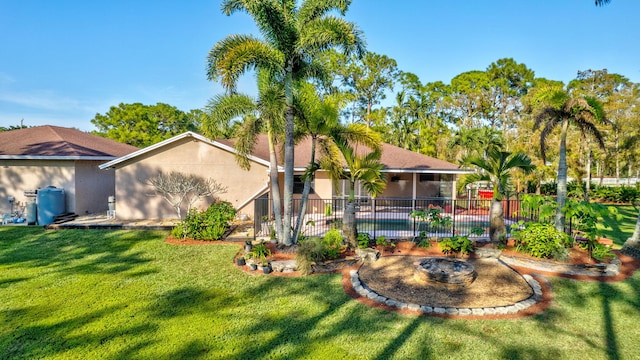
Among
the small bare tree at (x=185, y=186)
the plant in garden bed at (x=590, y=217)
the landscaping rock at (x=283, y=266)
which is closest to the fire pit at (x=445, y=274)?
the landscaping rock at (x=283, y=266)

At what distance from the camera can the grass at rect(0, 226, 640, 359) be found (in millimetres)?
4684

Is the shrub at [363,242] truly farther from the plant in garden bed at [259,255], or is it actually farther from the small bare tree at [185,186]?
the small bare tree at [185,186]

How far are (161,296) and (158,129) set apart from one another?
3967 cm

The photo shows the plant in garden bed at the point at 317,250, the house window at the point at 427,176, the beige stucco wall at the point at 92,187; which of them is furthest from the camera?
the house window at the point at 427,176

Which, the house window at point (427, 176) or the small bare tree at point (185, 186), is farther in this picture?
the house window at point (427, 176)

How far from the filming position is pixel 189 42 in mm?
14930

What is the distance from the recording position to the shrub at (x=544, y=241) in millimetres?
8719

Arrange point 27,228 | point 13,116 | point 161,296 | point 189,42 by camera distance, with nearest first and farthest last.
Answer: point 161,296 → point 27,228 → point 189,42 → point 13,116

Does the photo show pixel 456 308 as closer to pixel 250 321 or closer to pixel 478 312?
pixel 478 312

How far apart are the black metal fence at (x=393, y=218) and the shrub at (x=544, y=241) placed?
2.70 feet

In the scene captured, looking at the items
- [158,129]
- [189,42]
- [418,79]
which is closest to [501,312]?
[189,42]

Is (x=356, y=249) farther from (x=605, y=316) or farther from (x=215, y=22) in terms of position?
(x=215, y=22)

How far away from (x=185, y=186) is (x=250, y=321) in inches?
371

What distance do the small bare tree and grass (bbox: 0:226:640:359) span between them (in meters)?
5.55
